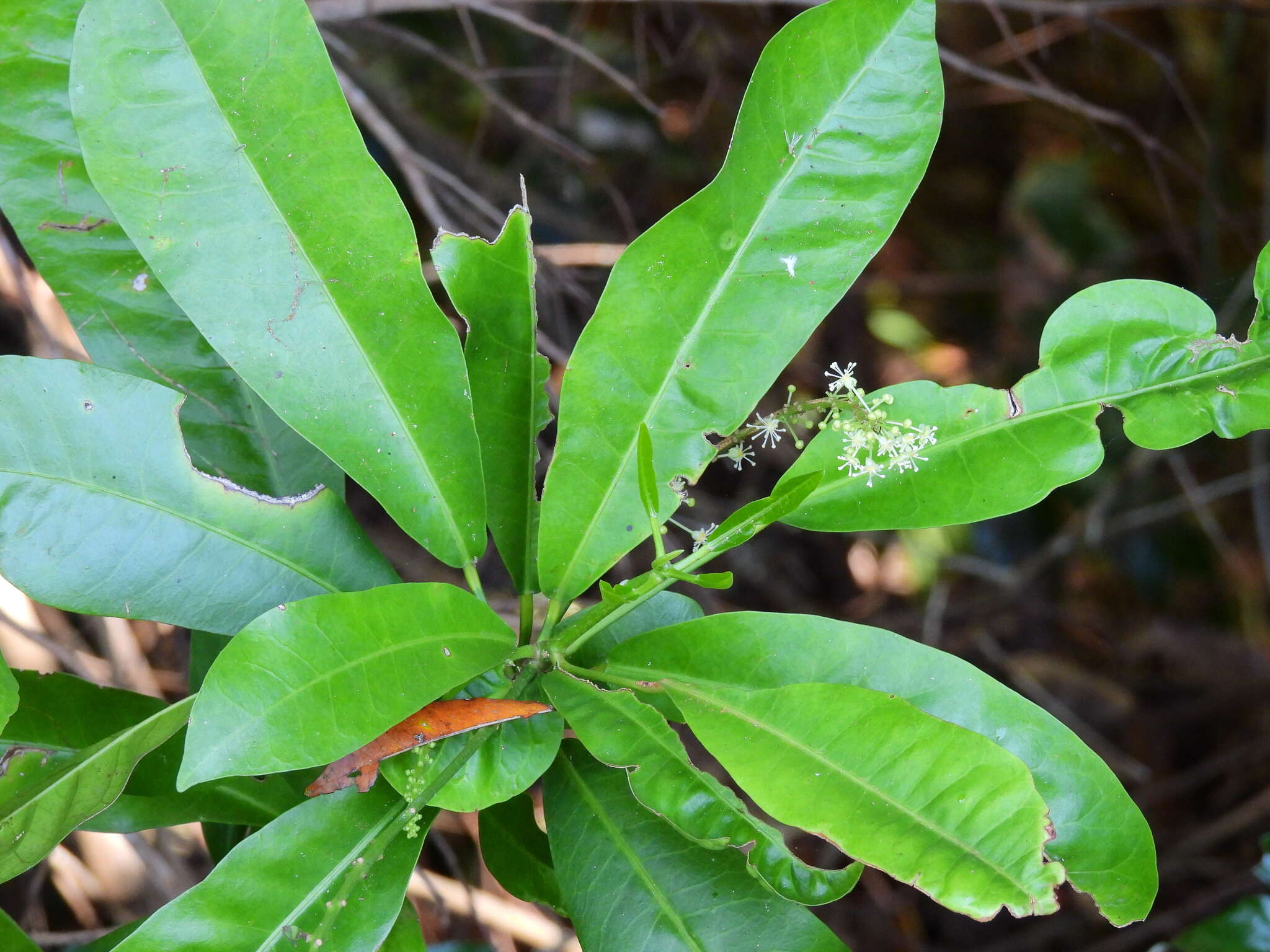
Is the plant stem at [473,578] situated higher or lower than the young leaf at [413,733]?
higher

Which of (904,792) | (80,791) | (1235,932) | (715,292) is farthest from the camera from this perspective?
(1235,932)

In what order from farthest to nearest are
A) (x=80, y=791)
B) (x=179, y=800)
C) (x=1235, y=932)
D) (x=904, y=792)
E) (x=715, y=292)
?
(x=1235, y=932) → (x=179, y=800) → (x=715, y=292) → (x=80, y=791) → (x=904, y=792)

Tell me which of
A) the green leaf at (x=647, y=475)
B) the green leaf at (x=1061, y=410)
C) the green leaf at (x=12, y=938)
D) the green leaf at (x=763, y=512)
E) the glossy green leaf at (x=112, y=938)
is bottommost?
the glossy green leaf at (x=112, y=938)

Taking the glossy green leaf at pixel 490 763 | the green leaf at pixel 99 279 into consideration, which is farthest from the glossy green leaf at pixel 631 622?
the green leaf at pixel 99 279

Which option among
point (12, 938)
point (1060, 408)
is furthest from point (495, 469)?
point (12, 938)

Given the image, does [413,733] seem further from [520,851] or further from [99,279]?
[99,279]

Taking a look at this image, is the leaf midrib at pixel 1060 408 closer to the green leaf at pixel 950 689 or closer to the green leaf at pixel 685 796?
the green leaf at pixel 950 689

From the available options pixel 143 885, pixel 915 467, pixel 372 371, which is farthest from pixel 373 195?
A: pixel 143 885
